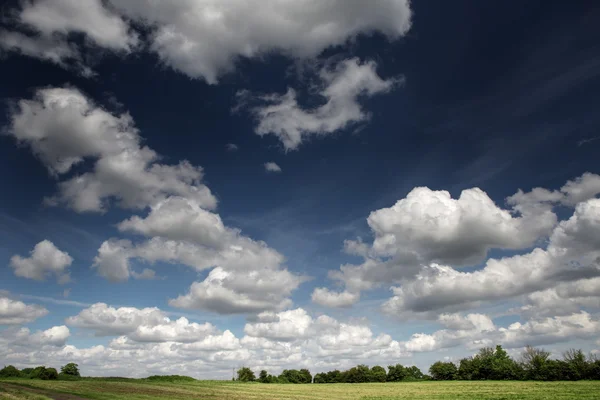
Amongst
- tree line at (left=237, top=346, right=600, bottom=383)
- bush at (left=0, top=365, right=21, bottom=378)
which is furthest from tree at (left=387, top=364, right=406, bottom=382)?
bush at (left=0, top=365, right=21, bottom=378)

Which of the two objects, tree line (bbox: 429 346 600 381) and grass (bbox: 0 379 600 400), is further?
tree line (bbox: 429 346 600 381)

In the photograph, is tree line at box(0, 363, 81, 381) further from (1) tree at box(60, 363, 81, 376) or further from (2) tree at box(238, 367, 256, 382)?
(2) tree at box(238, 367, 256, 382)

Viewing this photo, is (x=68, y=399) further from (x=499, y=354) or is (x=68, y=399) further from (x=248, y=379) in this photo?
(x=499, y=354)

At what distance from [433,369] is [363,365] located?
111 ft

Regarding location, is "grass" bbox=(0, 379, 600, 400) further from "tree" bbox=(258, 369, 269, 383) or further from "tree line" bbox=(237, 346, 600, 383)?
"tree" bbox=(258, 369, 269, 383)

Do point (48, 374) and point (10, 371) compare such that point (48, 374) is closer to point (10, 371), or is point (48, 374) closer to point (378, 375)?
point (10, 371)

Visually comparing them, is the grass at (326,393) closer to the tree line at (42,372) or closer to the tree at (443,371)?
the tree line at (42,372)

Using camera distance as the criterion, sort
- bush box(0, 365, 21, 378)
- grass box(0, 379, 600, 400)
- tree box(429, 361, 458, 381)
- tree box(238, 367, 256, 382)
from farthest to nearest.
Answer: tree box(238, 367, 256, 382)
tree box(429, 361, 458, 381)
bush box(0, 365, 21, 378)
grass box(0, 379, 600, 400)

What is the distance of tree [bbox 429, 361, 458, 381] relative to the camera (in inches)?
6388

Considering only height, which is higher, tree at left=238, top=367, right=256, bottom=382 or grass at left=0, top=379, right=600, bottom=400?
grass at left=0, top=379, right=600, bottom=400

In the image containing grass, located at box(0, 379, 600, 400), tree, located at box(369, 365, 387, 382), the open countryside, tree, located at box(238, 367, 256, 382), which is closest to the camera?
grass, located at box(0, 379, 600, 400)

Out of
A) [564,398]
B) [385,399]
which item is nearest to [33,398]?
[385,399]

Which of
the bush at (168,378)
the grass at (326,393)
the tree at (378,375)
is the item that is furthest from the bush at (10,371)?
the tree at (378,375)

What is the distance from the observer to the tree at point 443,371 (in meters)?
162
